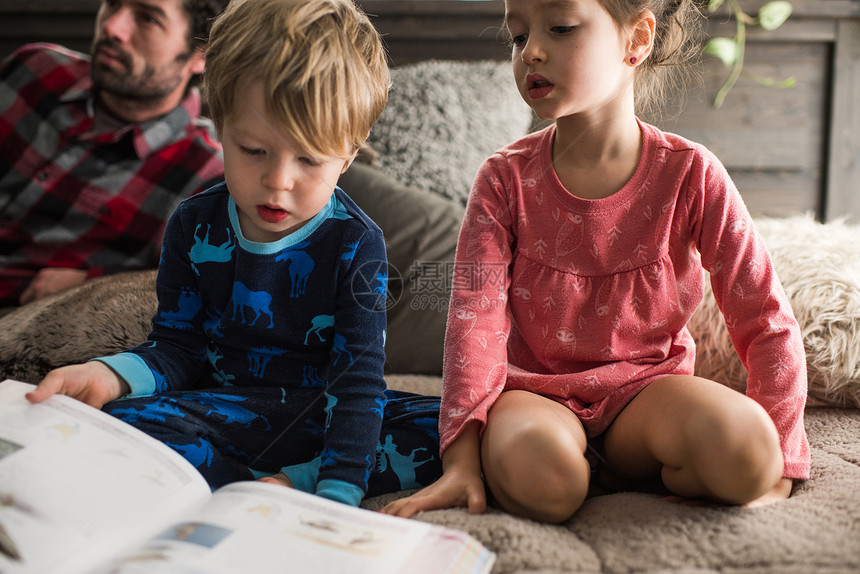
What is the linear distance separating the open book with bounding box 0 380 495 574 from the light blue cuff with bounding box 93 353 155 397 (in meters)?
0.11

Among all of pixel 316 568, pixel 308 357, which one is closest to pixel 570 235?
pixel 308 357

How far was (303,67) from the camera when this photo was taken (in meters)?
0.68

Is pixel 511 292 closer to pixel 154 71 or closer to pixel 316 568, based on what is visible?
pixel 316 568

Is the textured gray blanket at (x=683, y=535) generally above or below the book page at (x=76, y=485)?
below

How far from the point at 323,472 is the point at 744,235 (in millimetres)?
552

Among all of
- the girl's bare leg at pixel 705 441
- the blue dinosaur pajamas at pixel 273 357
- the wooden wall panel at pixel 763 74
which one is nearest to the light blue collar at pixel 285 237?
the blue dinosaur pajamas at pixel 273 357

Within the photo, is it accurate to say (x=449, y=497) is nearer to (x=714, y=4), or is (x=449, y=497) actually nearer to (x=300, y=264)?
(x=300, y=264)

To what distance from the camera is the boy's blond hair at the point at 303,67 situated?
26.7 inches

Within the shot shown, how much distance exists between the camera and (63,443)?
0.61 meters

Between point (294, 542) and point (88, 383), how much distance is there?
34 centimetres

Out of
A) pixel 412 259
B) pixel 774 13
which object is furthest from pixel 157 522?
pixel 774 13

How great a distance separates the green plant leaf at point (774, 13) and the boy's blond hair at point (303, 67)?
1380 millimetres

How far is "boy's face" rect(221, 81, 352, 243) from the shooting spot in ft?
2.27

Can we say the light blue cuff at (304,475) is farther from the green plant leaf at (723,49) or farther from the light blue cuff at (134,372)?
the green plant leaf at (723,49)
